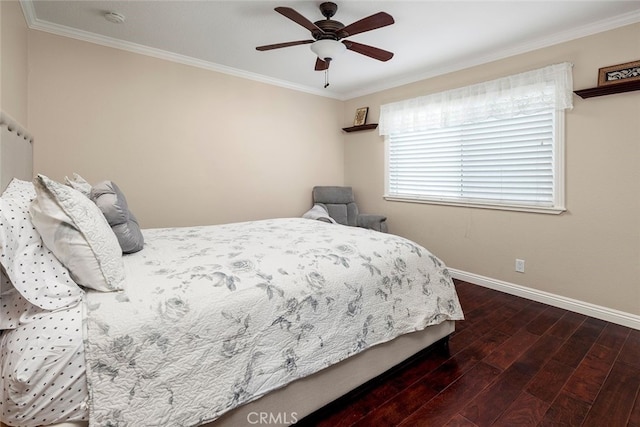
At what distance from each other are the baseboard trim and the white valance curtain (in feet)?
5.58

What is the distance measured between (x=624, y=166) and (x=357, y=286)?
2.49 meters

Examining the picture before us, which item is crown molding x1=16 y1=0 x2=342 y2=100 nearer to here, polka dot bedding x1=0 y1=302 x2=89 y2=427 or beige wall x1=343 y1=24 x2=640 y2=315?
beige wall x1=343 y1=24 x2=640 y2=315

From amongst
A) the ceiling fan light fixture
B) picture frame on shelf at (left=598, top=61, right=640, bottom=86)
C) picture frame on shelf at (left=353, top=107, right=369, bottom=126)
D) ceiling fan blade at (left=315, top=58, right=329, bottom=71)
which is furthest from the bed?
picture frame on shelf at (left=353, top=107, right=369, bottom=126)

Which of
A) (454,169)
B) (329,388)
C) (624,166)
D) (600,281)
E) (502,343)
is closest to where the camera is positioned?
(329,388)

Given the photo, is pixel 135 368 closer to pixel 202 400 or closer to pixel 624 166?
pixel 202 400

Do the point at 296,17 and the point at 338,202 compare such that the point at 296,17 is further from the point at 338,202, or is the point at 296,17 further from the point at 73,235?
the point at 338,202

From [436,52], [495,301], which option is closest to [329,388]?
[495,301]

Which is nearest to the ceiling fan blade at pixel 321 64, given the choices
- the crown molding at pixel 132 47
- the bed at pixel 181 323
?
the crown molding at pixel 132 47

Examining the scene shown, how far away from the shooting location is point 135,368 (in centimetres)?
106

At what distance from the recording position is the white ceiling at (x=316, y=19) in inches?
92.1

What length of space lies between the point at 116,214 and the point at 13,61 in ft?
4.83

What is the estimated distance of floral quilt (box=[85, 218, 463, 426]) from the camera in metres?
1.06

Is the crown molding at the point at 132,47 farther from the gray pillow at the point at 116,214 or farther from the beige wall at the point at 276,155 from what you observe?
the gray pillow at the point at 116,214

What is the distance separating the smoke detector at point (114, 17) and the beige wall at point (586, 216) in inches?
130
